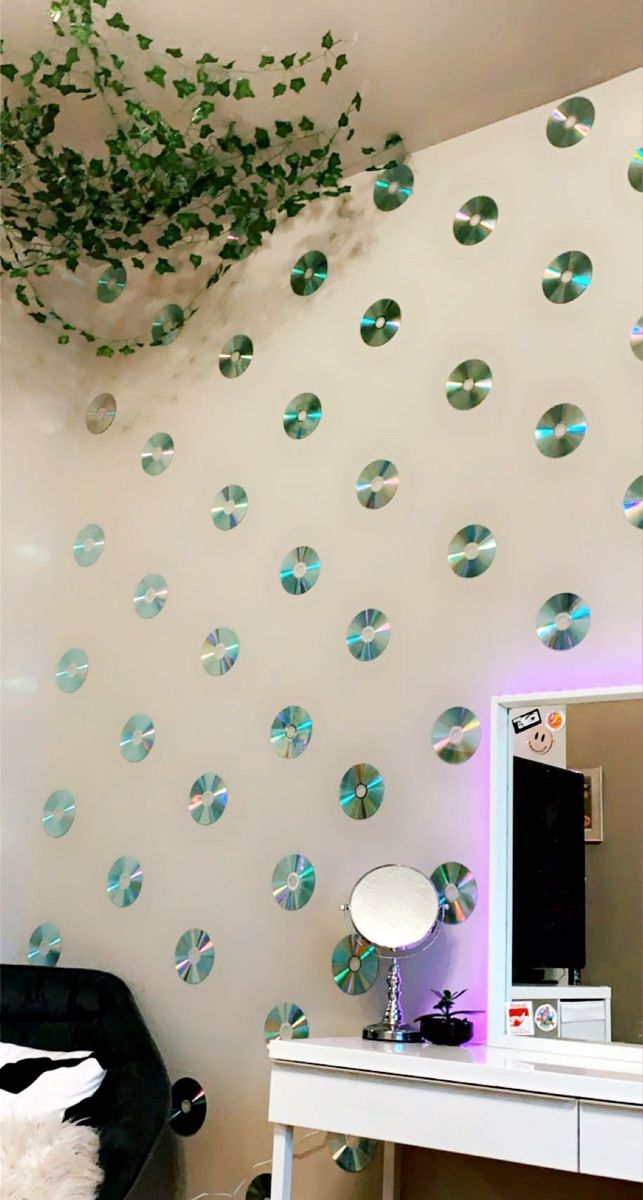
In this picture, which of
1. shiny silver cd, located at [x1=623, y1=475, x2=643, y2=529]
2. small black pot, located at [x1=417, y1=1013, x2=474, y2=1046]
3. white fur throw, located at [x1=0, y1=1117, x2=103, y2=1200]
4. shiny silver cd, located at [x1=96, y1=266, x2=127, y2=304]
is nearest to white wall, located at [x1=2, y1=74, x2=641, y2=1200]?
shiny silver cd, located at [x1=623, y1=475, x2=643, y2=529]

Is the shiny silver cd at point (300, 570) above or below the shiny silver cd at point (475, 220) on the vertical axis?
below

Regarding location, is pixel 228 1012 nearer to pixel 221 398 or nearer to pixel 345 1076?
pixel 345 1076

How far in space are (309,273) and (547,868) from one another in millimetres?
1545

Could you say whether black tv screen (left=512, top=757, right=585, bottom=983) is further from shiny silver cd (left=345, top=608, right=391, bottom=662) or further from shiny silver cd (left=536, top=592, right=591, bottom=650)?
shiny silver cd (left=345, top=608, right=391, bottom=662)

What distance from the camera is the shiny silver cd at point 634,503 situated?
6.98 feet

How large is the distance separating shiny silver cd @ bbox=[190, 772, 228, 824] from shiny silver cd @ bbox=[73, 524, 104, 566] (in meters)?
0.71

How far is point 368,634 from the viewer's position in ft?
7.89

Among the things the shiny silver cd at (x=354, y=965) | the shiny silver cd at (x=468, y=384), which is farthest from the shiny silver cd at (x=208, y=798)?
the shiny silver cd at (x=468, y=384)

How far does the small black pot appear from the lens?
1.93m

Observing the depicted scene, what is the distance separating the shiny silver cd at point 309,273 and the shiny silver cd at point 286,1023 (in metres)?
1.66

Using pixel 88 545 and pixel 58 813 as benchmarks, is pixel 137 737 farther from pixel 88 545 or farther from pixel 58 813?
pixel 88 545

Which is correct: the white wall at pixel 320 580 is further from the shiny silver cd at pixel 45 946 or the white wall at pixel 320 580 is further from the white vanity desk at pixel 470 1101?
the white vanity desk at pixel 470 1101

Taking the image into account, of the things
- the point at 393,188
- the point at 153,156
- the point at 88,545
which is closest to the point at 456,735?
the point at 88,545

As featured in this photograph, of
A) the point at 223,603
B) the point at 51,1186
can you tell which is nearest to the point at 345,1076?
the point at 51,1186
